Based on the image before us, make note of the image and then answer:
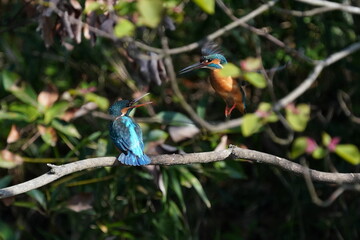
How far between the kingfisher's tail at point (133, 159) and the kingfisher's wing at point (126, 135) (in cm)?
5

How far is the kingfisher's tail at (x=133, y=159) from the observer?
3.08 meters

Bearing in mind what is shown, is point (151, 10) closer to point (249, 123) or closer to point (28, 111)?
point (249, 123)

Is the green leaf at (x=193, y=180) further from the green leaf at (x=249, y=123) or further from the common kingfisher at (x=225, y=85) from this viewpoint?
the green leaf at (x=249, y=123)

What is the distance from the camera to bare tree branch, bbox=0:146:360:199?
8.86 ft

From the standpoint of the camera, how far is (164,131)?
4.18 m

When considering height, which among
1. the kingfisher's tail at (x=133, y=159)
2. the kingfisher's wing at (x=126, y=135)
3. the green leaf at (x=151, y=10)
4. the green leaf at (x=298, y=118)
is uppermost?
the green leaf at (x=151, y=10)

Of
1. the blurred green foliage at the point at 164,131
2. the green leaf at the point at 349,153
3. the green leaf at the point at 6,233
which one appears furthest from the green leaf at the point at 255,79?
the green leaf at the point at 6,233

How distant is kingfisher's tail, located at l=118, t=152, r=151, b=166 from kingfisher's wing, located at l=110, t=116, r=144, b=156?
0.05 meters

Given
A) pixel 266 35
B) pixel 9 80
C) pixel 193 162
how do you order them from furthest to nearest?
pixel 9 80 < pixel 193 162 < pixel 266 35

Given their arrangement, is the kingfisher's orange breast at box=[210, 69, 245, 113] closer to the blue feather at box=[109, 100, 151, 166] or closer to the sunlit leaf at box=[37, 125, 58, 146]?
the blue feather at box=[109, 100, 151, 166]

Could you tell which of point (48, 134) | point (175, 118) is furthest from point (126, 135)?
point (48, 134)

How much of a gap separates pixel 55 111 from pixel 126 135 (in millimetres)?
655

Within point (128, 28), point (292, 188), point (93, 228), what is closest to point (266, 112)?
point (128, 28)

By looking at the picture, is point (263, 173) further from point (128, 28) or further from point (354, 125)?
point (128, 28)
